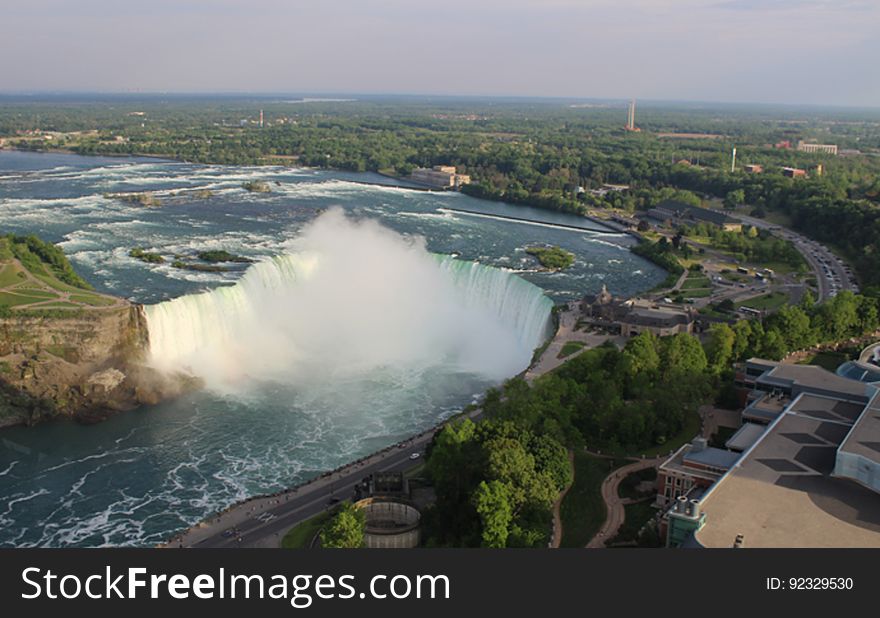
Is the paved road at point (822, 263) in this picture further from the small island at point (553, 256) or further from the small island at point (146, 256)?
the small island at point (146, 256)

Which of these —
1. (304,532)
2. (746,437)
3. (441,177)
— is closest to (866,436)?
(746,437)

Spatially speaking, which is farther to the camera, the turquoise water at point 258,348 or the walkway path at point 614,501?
the turquoise water at point 258,348

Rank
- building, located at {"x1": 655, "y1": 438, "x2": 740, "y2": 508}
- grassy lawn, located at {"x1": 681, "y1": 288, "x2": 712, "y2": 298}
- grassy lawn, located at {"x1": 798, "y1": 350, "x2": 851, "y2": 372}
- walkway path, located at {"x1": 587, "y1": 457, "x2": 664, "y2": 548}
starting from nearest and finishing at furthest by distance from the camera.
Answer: walkway path, located at {"x1": 587, "y1": 457, "x2": 664, "y2": 548} < building, located at {"x1": 655, "y1": 438, "x2": 740, "y2": 508} < grassy lawn, located at {"x1": 798, "y1": 350, "x2": 851, "y2": 372} < grassy lawn, located at {"x1": 681, "y1": 288, "x2": 712, "y2": 298}

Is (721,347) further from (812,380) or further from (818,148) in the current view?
(818,148)

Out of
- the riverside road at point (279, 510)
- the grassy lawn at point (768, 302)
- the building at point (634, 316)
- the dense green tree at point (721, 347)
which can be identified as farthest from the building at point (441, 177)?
the riverside road at point (279, 510)

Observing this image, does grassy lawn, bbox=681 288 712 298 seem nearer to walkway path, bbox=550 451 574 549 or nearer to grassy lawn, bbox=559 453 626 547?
grassy lawn, bbox=559 453 626 547

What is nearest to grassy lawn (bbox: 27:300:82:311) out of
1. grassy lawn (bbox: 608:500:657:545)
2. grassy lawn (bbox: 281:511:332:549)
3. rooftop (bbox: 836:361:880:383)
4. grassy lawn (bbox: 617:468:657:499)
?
grassy lawn (bbox: 281:511:332:549)

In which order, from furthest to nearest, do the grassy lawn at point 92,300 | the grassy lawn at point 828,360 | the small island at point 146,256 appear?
the small island at point 146,256 → the grassy lawn at point 92,300 → the grassy lawn at point 828,360
